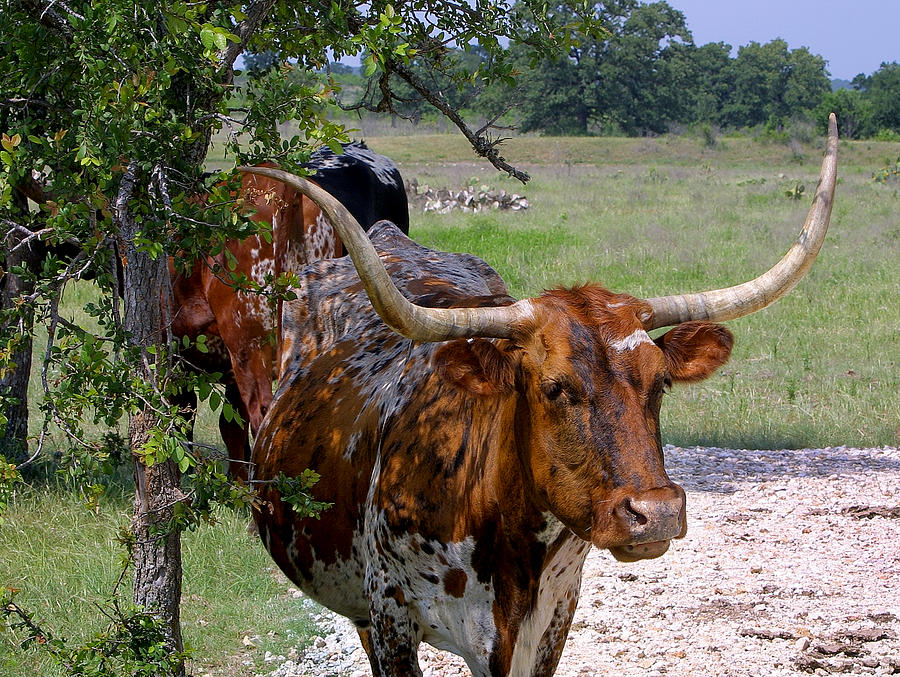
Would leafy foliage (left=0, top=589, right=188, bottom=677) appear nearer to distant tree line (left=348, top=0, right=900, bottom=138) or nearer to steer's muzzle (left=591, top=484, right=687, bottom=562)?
steer's muzzle (left=591, top=484, right=687, bottom=562)

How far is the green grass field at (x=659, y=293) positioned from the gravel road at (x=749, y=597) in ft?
2.68

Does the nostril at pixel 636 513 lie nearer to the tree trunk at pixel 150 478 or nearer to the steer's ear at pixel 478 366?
the steer's ear at pixel 478 366

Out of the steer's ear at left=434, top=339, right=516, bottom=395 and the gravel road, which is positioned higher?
the steer's ear at left=434, top=339, right=516, bottom=395

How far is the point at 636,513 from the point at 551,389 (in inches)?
18.4

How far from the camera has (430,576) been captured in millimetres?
Result: 3549

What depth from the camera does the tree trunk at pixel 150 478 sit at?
3674mm

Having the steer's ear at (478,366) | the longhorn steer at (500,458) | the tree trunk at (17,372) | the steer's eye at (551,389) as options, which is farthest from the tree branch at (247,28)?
the tree trunk at (17,372)

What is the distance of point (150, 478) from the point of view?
152 inches

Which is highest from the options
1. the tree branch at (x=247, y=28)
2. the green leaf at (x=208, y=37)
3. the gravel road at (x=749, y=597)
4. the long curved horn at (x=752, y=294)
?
the tree branch at (x=247, y=28)

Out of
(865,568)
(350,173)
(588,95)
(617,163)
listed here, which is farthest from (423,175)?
(588,95)

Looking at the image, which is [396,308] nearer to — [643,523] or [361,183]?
[643,523]

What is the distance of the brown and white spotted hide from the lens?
9.93 feet

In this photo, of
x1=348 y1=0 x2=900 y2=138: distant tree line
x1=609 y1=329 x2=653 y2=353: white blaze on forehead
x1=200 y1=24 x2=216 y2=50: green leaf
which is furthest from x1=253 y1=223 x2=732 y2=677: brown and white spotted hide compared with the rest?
x1=348 y1=0 x2=900 y2=138: distant tree line

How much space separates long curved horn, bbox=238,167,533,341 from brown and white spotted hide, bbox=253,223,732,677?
0.08m
